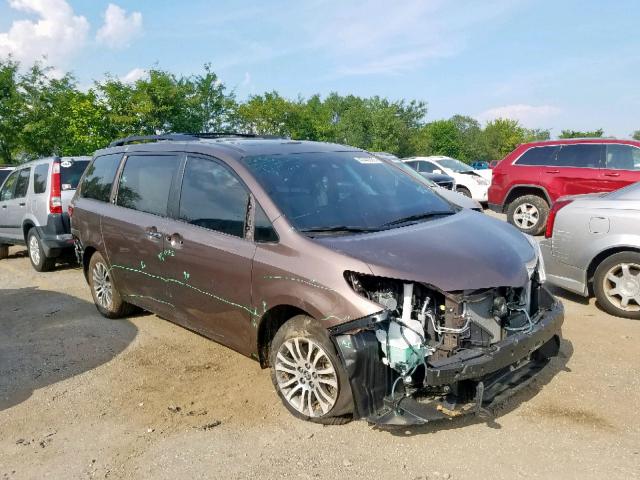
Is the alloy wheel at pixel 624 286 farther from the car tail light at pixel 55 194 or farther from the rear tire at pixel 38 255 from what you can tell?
the rear tire at pixel 38 255

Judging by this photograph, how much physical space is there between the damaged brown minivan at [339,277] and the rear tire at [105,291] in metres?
0.73

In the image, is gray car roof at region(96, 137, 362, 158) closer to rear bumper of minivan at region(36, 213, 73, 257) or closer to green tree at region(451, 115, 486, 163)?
rear bumper of minivan at region(36, 213, 73, 257)

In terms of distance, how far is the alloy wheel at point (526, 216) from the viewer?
34.8 feet

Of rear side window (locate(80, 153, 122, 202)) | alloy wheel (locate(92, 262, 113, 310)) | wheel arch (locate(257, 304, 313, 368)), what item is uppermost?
rear side window (locate(80, 153, 122, 202))

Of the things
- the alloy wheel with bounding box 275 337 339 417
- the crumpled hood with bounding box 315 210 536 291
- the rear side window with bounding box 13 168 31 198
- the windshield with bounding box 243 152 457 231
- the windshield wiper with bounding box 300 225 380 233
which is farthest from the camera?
the rear side window with bounding box 13 168 31 198

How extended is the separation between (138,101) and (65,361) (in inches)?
845

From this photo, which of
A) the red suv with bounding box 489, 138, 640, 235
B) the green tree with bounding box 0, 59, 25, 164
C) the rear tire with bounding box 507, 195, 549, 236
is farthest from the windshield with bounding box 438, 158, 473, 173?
the green tree with bounding box 0, 59, 25, 164

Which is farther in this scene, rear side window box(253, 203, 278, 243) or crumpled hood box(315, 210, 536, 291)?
rear side window box(253, 203, 278, 243)

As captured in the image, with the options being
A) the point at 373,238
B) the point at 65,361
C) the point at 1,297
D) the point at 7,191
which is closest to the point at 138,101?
the point at 7,191

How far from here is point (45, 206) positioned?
8.26 m

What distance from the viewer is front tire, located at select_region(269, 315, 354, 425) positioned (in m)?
3.16

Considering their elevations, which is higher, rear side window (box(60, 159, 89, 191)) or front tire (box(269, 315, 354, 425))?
rear side window (box(60, 159, 89, 191))

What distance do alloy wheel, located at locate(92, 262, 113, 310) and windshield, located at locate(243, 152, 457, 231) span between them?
2.59 meters

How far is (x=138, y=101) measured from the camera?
78.8 feet
